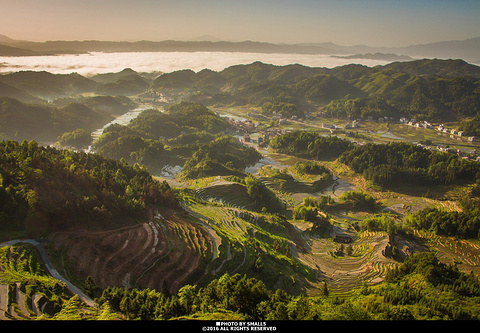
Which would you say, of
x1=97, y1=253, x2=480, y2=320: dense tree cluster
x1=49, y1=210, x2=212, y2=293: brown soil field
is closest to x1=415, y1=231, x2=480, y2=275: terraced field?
x1=97, y1=253, x2=480, y2=320: dense tree cluster

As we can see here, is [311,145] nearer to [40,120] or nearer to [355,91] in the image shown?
[40,120]

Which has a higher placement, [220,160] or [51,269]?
[51,269]

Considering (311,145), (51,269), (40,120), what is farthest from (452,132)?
(40,120)

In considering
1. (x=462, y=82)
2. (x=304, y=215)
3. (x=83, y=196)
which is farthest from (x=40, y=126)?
(x=462, y=82)

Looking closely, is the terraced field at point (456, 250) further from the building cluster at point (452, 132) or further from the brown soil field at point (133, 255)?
the building cluster at point (452, 132)

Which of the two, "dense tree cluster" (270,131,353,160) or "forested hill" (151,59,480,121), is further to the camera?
"forested hill" (151,59,480,121)

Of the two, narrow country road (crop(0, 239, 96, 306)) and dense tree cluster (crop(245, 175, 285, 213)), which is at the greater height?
narrow country road (crop(0, 239, 96, 306))

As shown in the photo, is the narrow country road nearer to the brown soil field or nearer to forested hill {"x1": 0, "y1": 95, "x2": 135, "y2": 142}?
the brown soil field
